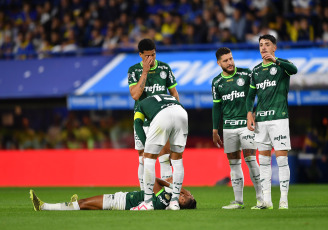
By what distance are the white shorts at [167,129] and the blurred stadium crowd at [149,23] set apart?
11273mm

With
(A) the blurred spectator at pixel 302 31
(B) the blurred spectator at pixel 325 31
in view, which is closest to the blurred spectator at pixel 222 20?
(A) the blurred spectator at pixel 302 31

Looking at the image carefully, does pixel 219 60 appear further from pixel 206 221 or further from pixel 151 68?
pixel 206 221

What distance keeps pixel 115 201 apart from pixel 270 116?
2.57 meters

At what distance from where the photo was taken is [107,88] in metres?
22.0

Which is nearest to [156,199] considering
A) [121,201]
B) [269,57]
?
[121,201]

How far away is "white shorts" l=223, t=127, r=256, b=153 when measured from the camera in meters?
10.7

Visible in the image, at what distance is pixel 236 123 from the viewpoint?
10789 millimetres

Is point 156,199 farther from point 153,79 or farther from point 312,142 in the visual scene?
point 312,142

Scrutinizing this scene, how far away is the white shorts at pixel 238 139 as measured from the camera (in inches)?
422

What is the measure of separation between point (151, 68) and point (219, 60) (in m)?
1.26

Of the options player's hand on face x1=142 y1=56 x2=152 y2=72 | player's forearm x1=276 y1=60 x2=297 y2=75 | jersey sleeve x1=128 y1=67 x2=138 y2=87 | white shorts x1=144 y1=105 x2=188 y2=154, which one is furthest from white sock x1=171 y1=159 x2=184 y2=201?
player's forearm x1=276 y1=60 x2=297 y2=75

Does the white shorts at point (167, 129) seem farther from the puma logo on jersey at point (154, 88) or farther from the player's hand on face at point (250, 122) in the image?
the puma logo on jersey at point (154, 88)

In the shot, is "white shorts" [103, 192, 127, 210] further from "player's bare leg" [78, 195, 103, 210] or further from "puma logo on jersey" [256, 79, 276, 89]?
"puma logo on jersey" [256, 79, 276, 89]

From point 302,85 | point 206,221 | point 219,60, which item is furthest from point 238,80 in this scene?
point 302,85
